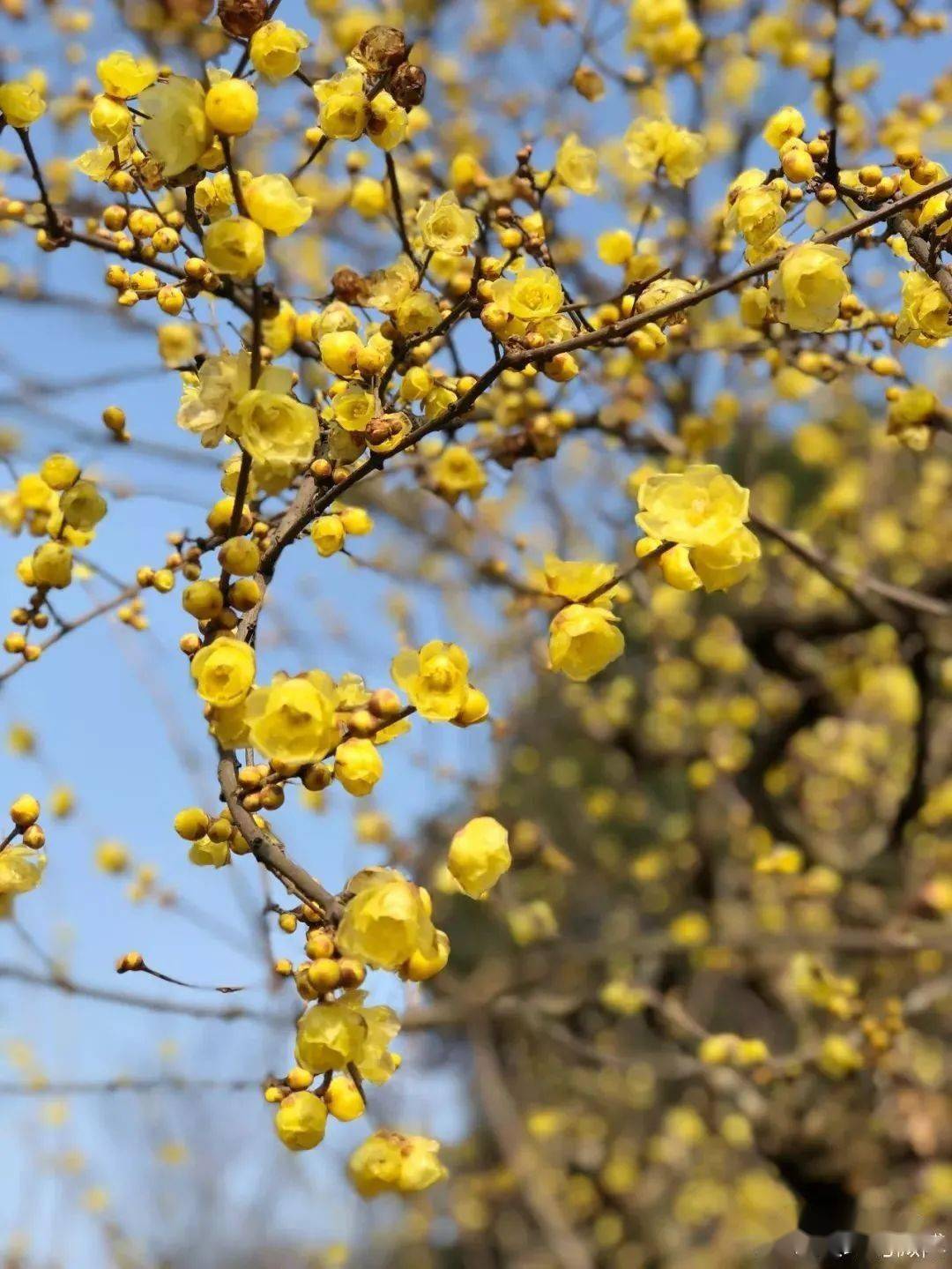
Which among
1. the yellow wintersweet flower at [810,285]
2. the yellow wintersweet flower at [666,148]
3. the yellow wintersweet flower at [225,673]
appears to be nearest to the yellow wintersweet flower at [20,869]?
the yellow wintersweet flower at [225,673]

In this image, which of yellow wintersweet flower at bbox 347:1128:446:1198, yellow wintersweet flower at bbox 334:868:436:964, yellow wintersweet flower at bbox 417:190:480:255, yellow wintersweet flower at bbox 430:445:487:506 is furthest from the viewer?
yellow wintersweet flower at bbox 430:445:487:506

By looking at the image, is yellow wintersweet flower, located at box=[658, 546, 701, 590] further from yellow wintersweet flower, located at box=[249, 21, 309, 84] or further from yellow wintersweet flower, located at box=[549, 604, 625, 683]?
yellow wintersweet flower, located at box=[249, 21, 309, 84]

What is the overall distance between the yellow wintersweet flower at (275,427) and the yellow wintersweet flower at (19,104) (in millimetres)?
669

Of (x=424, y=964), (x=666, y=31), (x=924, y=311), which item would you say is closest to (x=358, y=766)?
(x=424, y=964)

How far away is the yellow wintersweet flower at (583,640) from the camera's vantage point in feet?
4.30

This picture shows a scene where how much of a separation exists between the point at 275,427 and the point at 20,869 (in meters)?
0.74

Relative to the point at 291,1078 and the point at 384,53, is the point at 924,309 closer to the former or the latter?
the point at 384,53

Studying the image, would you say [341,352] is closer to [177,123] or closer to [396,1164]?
[177,123]

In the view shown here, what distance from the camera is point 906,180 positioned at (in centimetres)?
150

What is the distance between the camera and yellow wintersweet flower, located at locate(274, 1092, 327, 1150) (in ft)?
3.86

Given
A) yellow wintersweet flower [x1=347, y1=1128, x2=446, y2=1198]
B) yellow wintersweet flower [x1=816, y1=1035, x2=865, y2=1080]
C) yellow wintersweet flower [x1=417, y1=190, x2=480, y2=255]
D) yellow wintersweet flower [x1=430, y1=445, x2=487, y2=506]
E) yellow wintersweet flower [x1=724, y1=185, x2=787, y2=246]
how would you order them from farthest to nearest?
1. yellow wintersweet flower [x1=816, y1=1035, x2=865, y2=1080]
2. yellow wintersweet flower [x1=430, y1=445, x2=487, y2=506]
3. yellow wintersweet flower [x1=417, y1=190, x2=480, y2=255]
4. yellow wintersweet flower [x1=724, y1=185, x2=787, y2=246]
5. yellow wintersweet flower [x1=347, y1=1128, x2=446, y2=1198]

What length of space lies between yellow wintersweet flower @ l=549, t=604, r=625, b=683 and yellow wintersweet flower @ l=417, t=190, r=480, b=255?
0.59 m

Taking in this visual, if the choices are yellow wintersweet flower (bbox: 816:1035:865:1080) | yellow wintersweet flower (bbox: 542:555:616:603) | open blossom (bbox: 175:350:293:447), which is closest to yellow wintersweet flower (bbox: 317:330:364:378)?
open blossom (bbox: 175:350:293:447)

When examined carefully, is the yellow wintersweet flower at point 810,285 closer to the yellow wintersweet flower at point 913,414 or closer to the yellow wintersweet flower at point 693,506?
the yellow wintersweet flower at point 693,506
